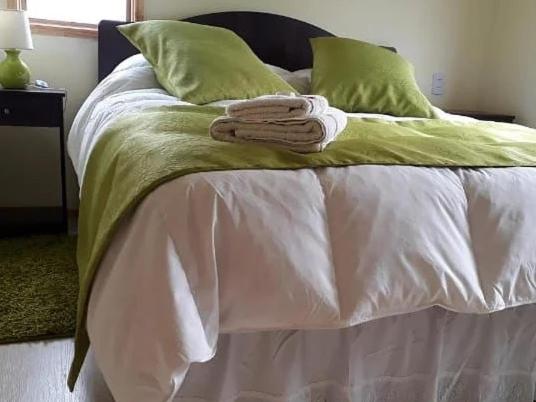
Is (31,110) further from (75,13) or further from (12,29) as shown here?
(75,13)

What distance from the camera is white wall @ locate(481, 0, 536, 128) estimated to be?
11.3ft

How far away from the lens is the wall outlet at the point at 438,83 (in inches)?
145

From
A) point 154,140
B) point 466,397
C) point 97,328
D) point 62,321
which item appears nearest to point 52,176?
point 62,321

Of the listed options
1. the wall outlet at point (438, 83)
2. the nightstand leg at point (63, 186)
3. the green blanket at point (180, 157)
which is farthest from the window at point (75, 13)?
the wall outlet at point (438, 83)

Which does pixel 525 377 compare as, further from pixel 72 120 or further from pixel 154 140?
pixel 72 120

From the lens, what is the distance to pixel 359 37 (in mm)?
3473

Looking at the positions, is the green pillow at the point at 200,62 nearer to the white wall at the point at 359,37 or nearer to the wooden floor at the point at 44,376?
the white wall at the point at 359,37

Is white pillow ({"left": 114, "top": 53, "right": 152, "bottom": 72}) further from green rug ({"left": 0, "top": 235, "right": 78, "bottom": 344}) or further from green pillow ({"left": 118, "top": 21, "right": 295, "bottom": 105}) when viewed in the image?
green rug ({"left": 0, "top": 235, "right": 78, "bottom": 344})

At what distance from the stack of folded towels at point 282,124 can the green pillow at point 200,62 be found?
3.26 ft

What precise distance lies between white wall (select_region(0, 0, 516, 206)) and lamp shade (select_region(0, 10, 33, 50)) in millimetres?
357

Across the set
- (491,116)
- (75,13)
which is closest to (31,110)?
(75,13)

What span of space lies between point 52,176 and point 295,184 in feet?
7.05

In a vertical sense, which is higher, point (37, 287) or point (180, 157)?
point (180, 157)

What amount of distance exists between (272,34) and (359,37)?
0.60 m
